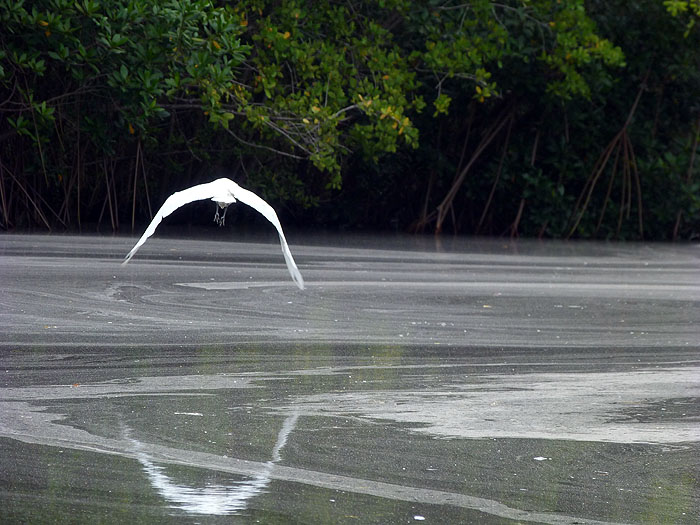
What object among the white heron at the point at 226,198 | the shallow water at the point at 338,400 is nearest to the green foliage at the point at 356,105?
the shallow water at the point at 338,400

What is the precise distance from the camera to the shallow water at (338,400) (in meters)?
3.66

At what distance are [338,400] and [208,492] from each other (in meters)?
1.52

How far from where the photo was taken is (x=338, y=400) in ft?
16.7

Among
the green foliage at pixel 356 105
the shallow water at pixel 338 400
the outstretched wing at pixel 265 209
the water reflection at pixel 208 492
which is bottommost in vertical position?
the water reflection at pixel 208 492

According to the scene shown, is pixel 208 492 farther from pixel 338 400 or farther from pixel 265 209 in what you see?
pixel 265 209

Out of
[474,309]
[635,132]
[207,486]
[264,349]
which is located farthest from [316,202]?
[207,486]

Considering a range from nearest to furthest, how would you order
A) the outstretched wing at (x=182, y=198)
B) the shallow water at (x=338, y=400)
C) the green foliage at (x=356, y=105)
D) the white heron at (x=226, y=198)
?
the shallow water at (x=338, y=400), the outstretched wing at (x=182, y=198), the white heron at (x=226, y=198), the green foliage at (x=356, y=105)

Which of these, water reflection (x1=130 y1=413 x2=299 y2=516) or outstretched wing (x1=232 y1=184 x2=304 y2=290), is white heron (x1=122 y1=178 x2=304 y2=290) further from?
water reflection (x1=130 y1=413 x2=299 y2=516)

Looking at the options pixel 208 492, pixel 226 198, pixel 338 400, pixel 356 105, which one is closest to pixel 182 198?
pixel 226 198

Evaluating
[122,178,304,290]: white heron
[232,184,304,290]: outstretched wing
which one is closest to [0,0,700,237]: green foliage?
[122,178,304,290]: white heron

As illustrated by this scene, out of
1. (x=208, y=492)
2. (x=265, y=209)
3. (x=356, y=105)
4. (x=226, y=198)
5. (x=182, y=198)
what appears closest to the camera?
(x=208, y=492)

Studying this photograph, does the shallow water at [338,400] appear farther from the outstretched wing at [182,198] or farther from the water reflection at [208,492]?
the outstretched wing at [182,198]

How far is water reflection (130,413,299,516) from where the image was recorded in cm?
347

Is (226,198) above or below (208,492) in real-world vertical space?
above
